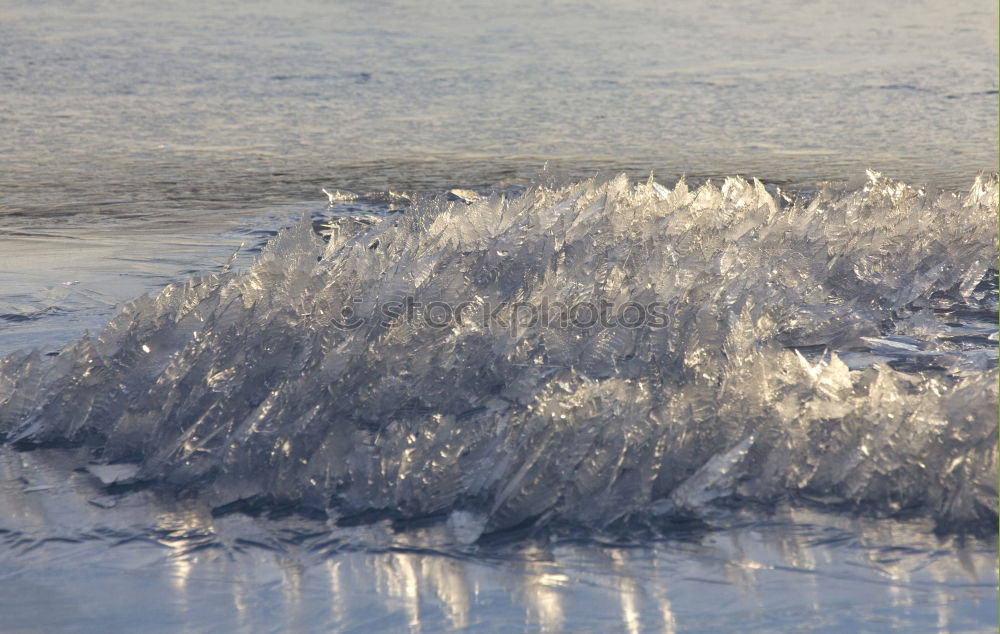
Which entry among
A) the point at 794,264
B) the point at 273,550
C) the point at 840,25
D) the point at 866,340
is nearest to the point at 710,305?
the point at 866,340

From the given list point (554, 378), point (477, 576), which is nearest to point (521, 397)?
point (554, 378)

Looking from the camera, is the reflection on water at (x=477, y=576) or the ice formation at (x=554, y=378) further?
the ice formation at (x=554, y=378)

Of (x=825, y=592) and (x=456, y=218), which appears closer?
(x=825, y=592)

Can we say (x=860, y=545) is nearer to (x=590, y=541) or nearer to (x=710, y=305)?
(x=590, y=541)

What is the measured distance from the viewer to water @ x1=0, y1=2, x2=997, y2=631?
1.53 meters

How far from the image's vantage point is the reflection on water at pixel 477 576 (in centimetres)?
145

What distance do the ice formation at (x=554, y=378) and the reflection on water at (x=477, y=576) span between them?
3.3 inches

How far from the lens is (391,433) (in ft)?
6.19

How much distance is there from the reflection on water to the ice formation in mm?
83

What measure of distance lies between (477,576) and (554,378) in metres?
0.54

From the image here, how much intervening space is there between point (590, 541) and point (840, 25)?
263 inches

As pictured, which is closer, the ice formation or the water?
the water

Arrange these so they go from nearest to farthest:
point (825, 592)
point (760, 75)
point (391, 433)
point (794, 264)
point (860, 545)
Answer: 1. point (825, 592)
2. point (860, 545)
3. point (391, 433)
4. point (794, 264)
5. point (760, 75)

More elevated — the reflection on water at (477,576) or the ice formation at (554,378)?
the ice formation at (554,378)
